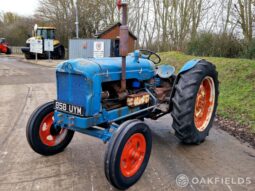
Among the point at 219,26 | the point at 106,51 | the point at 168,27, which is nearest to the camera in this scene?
the point at 219,26

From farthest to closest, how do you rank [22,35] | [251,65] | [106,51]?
[22,35] → [106,51] → [251,65]

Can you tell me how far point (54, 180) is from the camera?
9.64ft

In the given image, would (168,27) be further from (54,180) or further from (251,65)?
(54,180)

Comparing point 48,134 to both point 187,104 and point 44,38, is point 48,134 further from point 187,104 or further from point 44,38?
point 44,38

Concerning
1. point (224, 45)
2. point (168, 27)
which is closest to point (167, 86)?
point (224, 45)

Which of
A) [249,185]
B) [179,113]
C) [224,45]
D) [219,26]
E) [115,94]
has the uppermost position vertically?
[219,26]

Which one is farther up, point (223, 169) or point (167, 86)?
point (167, 86)

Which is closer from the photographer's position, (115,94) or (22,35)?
(115,94)

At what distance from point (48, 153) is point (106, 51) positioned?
1302 cm

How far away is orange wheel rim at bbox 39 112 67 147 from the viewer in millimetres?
3520

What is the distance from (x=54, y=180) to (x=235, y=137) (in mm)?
2936

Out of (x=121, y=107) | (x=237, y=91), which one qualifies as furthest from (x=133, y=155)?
(x=237, y=91)

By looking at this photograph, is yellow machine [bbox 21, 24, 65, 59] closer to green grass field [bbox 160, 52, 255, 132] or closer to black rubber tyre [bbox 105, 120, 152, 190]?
green grass field [bbox 160, 52, 255, 132]

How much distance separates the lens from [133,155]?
2.95 metres
